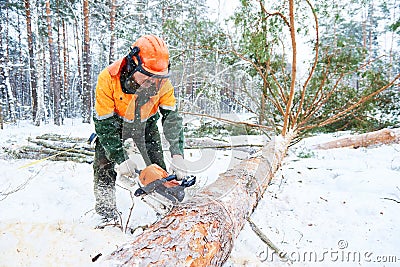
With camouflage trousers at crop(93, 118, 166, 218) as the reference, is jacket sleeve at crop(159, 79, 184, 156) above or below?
above

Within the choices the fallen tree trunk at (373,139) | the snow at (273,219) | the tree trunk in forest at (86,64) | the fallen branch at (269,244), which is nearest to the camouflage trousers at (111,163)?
the snow at (273,219)

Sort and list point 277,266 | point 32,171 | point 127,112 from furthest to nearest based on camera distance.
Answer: point 32,171, point 127,112, point 277,266

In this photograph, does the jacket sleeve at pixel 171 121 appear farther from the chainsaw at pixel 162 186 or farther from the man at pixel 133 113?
the chainsaw at pixel 162 186

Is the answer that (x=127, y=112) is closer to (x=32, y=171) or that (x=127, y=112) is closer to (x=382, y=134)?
(x=32, y=171)

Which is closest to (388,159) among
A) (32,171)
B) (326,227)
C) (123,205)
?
(326,227)

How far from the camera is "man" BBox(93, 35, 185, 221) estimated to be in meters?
1.81

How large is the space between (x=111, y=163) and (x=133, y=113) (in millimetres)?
546

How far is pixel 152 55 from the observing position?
1.78 meters

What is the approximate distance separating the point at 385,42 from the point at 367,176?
2971 cm

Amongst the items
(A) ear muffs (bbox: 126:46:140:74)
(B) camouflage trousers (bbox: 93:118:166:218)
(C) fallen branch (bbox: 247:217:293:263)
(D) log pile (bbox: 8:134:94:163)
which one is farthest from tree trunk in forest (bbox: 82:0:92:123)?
(C) fallen branch (bbox: 247:217:293:263)

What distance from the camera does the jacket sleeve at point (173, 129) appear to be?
7.26ft

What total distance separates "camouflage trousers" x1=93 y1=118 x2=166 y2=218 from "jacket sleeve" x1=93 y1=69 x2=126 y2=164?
1.05 feet

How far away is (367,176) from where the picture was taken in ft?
9.41

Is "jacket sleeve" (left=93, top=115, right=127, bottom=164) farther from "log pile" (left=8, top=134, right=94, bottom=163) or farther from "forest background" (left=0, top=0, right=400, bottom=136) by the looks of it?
"forest background" (left=0, top=0, right=400, bottom=136)
